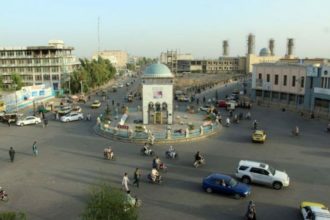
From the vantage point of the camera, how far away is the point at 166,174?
22.6 metres

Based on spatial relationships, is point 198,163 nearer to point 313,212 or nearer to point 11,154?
point 313,212

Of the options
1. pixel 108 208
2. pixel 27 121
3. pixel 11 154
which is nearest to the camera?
pixel 108 208

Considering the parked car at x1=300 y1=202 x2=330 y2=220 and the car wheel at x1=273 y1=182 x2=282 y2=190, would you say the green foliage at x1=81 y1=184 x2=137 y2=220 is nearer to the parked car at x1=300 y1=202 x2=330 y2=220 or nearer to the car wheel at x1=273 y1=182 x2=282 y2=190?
the parked car at x1=300 y1=202 x2=330 y2=220

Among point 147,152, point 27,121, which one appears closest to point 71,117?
point 27,121

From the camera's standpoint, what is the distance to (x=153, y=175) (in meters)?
20.8

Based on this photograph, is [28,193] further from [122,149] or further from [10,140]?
[10,140]

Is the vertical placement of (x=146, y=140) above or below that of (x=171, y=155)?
above

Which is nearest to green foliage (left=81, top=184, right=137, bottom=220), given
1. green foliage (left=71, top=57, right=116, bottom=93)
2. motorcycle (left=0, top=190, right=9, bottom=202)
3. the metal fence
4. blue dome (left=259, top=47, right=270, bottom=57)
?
motorcycle (left=0, top=190, right=9, bottom=202)

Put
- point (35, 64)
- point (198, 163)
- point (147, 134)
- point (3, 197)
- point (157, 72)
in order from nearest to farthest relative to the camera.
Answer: point (3, 197), point (198, 163), point (147, 134), point (157, 72), point (35, 64)

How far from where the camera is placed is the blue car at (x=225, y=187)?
733 inches

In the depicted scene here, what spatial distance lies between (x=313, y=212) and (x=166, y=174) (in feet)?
32.5

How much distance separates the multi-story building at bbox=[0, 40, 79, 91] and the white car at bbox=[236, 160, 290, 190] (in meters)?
71.5

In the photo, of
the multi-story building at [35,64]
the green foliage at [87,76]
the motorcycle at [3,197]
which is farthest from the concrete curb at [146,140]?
the multi-story building at [35,64]

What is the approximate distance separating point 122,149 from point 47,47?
64789mm
